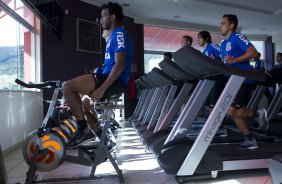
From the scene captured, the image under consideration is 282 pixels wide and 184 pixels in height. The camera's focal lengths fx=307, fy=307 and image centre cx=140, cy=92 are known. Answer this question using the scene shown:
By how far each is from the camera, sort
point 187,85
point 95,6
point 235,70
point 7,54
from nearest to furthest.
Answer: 1. point 235,70
2. point 187,85
3. point 7,54
4. point 95,6

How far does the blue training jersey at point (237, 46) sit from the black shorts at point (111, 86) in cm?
121

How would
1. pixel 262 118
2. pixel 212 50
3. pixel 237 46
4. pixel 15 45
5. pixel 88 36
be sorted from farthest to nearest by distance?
1. pixel 88 36
2. pixel 15 45
3. pixel 212 50
4. pixel 262 118
5. pixel 237 46

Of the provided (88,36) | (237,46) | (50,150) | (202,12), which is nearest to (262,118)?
(237,46)

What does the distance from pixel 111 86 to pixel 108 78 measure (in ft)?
0.25

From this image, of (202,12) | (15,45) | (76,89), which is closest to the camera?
(76,89)

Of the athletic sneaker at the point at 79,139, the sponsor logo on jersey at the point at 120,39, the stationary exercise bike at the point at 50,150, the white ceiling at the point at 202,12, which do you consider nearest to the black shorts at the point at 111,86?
the stationary exercise bike at the point at 50,150

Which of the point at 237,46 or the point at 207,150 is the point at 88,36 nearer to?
the point at 237,46

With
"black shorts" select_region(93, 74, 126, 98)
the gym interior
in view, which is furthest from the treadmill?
"black shorts" select_region(93, 74, 126, 98)

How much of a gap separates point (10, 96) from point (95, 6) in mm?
4215

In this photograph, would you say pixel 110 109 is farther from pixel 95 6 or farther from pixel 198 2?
pixel 198 2

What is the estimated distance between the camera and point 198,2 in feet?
26.2

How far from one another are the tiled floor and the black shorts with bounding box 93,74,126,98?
0.67m

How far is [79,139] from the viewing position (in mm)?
2420

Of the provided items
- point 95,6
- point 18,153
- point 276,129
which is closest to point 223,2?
point 95,6
